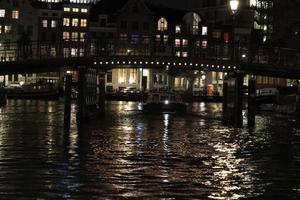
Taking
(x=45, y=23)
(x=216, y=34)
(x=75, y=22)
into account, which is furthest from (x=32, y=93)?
(x=216, y=34)

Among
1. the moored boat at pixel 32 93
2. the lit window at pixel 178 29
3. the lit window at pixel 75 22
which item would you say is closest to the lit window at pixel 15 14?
the lit window at pixel 75 22

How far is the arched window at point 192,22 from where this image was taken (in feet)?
538

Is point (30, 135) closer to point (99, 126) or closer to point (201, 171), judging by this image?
point (99, 126)

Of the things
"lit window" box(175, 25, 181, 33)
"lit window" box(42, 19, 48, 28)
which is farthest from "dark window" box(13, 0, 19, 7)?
"lit window" box(175, 25, 181, 33)

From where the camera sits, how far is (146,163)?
3684 cm

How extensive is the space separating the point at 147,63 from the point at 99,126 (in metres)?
11.1

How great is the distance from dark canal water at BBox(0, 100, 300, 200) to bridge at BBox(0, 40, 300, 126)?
7.85 m

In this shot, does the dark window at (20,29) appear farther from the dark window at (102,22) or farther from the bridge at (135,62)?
the bridge at (135,62)

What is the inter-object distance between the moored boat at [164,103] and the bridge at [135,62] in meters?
24.4

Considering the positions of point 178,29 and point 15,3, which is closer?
point 178,29

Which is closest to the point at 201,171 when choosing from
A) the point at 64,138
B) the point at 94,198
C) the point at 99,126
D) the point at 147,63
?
the point at 94,198

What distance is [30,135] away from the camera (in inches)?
2061

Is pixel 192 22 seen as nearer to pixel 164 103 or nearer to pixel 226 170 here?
pixel 164 103

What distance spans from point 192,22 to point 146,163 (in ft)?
426
